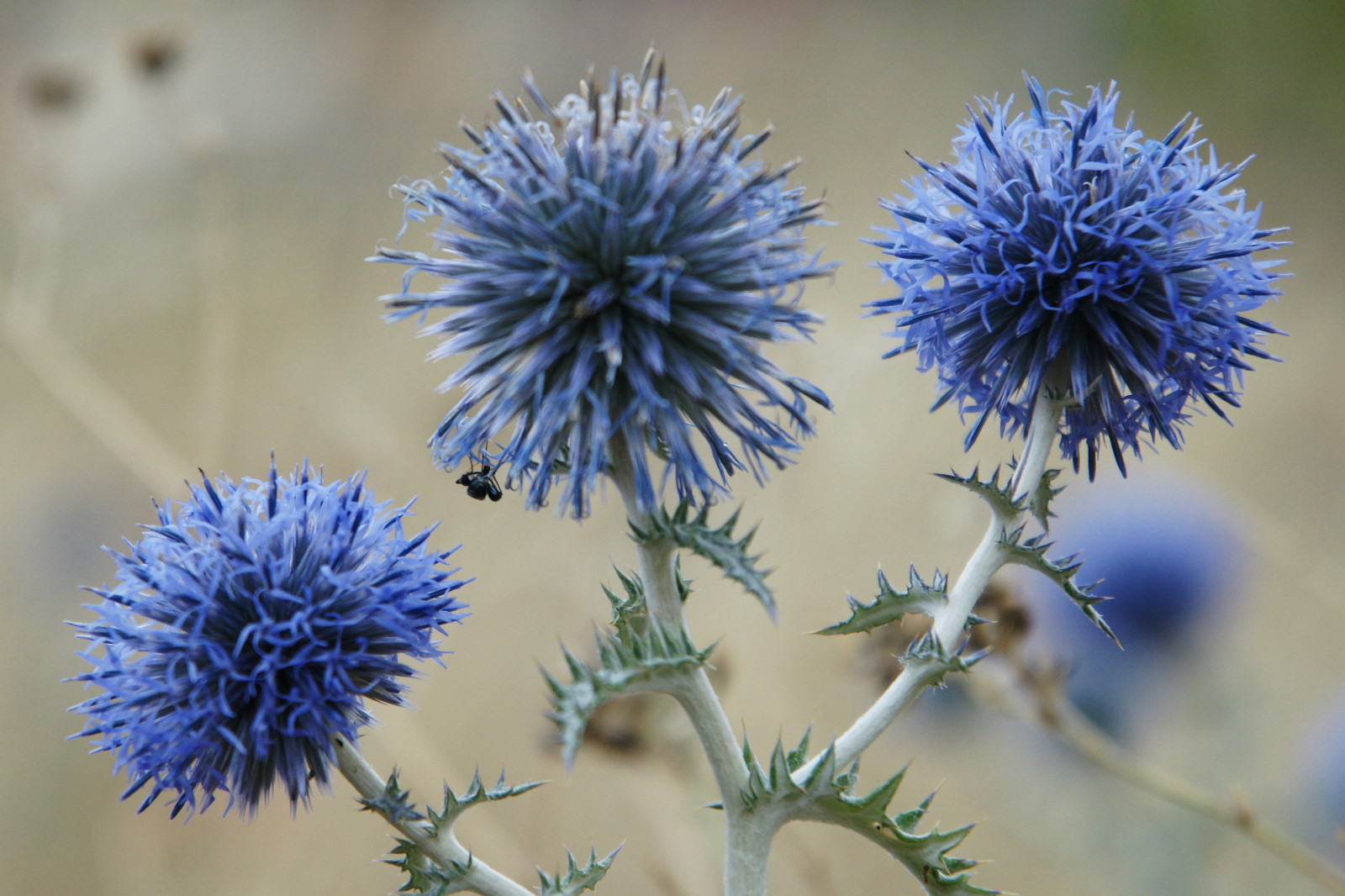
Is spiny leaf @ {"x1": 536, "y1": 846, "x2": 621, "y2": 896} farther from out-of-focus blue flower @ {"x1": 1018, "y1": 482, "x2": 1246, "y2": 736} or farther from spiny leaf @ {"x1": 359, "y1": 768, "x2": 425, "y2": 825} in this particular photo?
out-of-focus blue flower @ {"x1": 1018, "y1": 482, "x2": 1246, "y2": 736}

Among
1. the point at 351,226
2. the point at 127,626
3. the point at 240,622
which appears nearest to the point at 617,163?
the point at 240,622

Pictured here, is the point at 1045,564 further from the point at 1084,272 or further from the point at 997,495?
the point at 1084,272

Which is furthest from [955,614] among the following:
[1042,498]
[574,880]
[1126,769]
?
[1126,769]

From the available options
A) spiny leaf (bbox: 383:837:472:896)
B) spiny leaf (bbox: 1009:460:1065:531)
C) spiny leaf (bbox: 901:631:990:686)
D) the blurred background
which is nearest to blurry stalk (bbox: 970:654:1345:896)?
the blurred background

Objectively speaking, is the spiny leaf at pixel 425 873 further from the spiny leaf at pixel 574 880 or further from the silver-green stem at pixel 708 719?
the silver-green stem at pixel 708 719

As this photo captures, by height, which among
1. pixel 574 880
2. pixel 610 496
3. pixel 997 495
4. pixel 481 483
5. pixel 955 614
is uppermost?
pixel 610 496
